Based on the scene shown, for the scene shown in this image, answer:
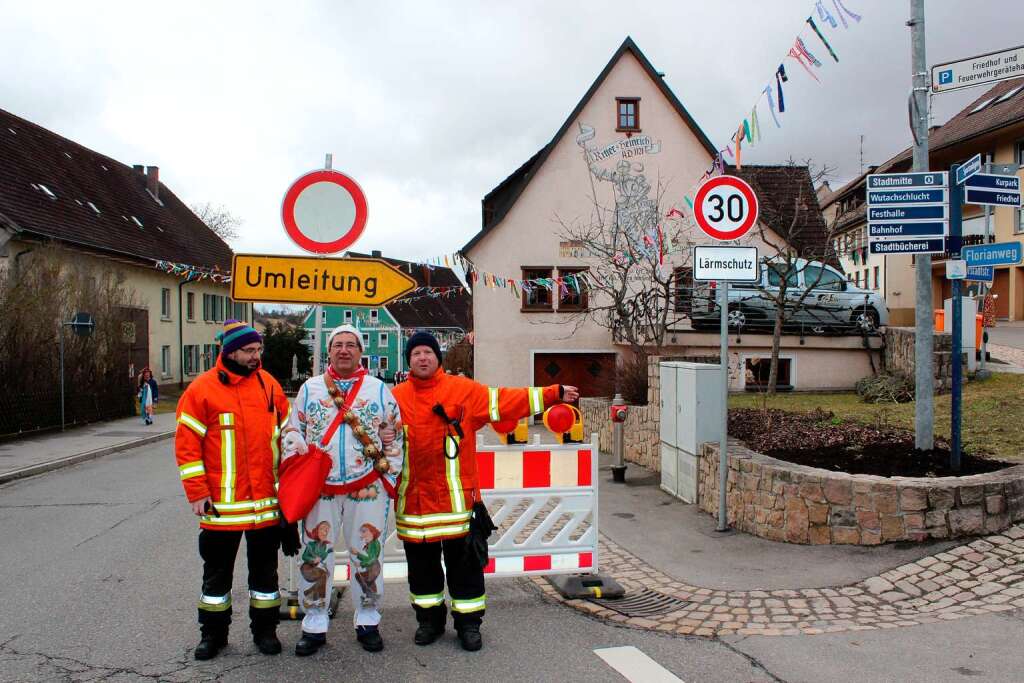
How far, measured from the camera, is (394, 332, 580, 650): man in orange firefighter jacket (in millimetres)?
4805

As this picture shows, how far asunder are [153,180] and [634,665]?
46315mm

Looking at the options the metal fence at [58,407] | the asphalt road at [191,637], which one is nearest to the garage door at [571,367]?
the metal fence at [58,407]

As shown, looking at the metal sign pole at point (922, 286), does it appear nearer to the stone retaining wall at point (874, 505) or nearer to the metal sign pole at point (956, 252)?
the metal sign pole at point (956, 252)

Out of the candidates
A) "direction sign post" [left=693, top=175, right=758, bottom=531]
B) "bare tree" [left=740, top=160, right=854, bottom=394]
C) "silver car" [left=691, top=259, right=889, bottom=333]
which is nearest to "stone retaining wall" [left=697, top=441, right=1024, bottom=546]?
"direction sign post" [left=693, top=175, right=758, bottom=531]

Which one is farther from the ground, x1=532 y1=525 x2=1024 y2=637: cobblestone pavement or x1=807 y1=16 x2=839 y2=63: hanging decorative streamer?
x1=807 y1=16 x2=839 y2=63: hanging decorative streamer

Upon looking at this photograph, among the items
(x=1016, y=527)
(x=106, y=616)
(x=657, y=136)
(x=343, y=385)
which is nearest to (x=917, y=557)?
(x=1016, y=527)

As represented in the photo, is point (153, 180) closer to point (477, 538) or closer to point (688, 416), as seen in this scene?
point (688, 416)

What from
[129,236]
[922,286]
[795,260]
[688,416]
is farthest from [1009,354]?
[129,236]

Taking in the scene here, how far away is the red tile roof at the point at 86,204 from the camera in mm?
28969

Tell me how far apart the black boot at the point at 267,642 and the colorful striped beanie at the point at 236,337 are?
1.63 meters

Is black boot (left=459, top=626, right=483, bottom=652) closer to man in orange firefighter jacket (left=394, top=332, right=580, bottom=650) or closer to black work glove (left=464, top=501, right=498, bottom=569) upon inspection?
man in orange firefighter jacket (left=394, top=332, right=580, bottom=650)

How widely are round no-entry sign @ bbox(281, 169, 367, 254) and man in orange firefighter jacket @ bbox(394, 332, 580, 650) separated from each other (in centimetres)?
106

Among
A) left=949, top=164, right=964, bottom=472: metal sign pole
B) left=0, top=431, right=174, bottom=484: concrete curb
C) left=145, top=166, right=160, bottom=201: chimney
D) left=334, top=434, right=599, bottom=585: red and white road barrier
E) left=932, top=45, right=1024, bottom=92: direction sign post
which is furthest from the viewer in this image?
left=145, top=166, right=160, bottom=201: chimney

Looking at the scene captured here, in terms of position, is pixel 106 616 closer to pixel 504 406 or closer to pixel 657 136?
pixel 504 406
